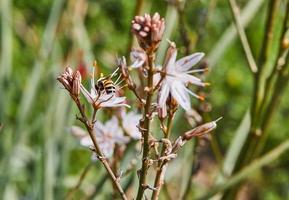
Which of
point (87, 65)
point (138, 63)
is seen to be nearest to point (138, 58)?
point (138, 63)

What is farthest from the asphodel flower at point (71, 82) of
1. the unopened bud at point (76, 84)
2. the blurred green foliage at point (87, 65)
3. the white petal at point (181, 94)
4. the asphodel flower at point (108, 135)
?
the blurred green foliage at point (87, 65)

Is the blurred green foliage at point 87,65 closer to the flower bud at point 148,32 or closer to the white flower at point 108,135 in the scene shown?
the white flower at point 108,135

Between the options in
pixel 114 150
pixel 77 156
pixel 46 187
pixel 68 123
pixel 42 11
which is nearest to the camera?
pixel 114 150

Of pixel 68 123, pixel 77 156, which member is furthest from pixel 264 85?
pixel 77 156

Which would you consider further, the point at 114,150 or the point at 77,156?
the point at 77,156

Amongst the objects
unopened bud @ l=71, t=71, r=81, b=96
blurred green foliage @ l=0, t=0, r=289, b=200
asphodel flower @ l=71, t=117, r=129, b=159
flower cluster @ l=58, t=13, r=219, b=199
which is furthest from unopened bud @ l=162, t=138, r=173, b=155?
blurred green foliage @ l=0, t=0, r=289, b=200

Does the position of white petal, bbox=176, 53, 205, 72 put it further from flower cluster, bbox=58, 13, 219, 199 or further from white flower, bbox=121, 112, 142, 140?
white flower, bbox=121, 112, 142, 140

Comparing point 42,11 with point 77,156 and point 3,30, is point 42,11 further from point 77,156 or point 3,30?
point 3,30

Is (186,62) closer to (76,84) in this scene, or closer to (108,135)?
(76,84)
